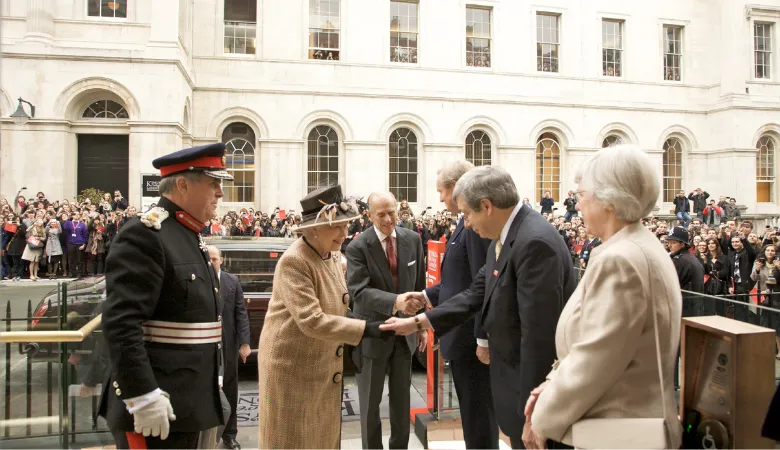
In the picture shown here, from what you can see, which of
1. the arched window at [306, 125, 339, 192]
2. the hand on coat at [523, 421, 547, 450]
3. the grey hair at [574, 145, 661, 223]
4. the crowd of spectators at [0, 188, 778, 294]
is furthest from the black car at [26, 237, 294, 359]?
the arched window at [306, 125, 339, 192]

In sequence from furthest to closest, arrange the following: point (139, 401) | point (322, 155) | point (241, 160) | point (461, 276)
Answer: point (322, 155) → point (241, 160) → point (461, 276) → point (139, 401)

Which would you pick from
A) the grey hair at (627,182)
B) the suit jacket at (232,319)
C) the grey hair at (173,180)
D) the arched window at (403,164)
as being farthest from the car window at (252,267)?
the arched window at (403,164)

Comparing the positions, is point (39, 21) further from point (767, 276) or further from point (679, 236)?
point (767, 276)

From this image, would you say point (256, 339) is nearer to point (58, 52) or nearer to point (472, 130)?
point (58, 52)

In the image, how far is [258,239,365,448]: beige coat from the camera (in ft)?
9.96

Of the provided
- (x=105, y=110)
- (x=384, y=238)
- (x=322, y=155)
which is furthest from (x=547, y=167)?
(x=384, y=238)

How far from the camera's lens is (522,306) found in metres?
2.87

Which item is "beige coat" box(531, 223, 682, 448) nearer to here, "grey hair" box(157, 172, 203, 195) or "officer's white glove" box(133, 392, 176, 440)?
"officer's white glove" box(133, 392, 176, 440)

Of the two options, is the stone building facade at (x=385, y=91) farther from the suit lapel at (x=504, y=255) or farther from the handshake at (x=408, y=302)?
the suit lapel at (x=504, y=255)

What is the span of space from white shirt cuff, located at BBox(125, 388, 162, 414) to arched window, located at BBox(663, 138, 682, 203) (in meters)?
28.7

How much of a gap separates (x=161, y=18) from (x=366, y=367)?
17263mm

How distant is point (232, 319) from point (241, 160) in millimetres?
17873

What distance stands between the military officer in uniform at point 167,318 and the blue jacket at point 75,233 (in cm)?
1500

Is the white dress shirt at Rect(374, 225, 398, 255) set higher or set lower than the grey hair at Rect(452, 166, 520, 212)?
lower
